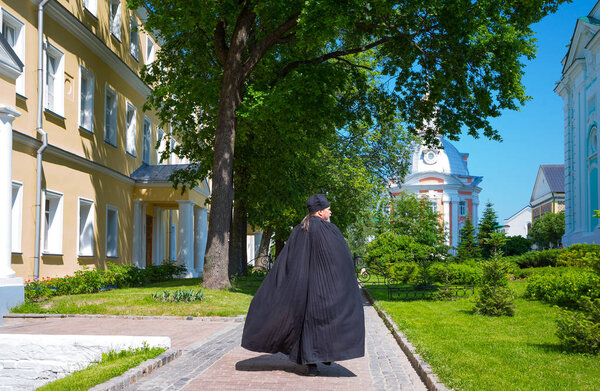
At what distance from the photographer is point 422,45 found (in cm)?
1747

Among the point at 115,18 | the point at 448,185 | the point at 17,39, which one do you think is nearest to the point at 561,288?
the point at 17,39

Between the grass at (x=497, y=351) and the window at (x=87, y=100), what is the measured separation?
11960mm

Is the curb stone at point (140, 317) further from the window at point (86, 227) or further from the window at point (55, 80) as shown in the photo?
the window at point (86, 227)

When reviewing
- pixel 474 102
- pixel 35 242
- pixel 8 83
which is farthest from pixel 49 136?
pixel 474 102

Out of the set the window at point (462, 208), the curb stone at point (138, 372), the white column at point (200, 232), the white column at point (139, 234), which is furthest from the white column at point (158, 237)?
the window at point (462, 208)

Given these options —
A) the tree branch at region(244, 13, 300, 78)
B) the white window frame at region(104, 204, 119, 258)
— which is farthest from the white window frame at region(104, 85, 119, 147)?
the tree branch at region(244, 13, 300, 78)

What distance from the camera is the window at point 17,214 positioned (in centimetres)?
1542

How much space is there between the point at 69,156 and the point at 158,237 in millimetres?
11825

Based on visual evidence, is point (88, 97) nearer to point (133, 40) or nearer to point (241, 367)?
point (133, 40)

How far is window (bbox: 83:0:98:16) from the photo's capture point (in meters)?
20.5

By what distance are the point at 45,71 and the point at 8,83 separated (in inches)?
190

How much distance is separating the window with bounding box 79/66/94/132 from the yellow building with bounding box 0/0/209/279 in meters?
0.03

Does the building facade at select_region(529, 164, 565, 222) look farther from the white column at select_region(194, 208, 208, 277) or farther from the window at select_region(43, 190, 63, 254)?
the window at select_region(43, 190, 63, 254)

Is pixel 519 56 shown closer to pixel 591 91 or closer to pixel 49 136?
pixel 49 136
